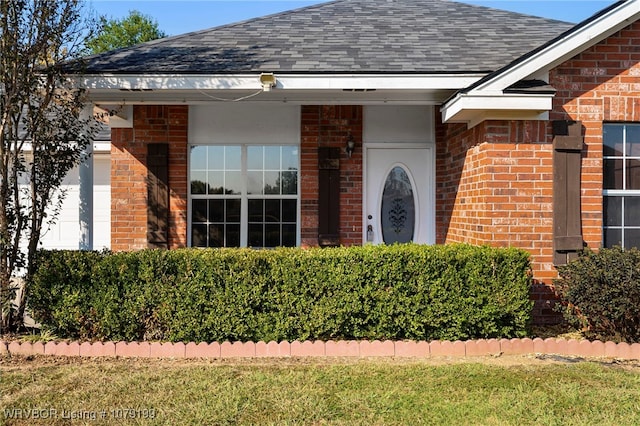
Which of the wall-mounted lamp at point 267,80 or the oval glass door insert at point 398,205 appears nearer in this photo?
the wall-mounted lamp at point 267,80

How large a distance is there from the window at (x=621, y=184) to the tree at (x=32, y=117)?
261 inches

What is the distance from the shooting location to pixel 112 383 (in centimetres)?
432

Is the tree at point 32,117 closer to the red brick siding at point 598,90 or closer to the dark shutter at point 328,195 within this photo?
the dark shutter at point 328,195

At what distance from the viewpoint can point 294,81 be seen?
20.1ft

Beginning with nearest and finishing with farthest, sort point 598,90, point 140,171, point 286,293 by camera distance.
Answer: point 286,293, point 598,90, point 140,171

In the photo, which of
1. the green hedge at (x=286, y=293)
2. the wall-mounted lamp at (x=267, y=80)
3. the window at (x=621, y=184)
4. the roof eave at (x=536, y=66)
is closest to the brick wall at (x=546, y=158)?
the window at (x=621, y=184)

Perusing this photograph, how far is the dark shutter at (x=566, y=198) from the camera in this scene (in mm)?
5898

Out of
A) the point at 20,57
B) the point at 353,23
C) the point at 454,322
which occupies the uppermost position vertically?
the point at 353,23

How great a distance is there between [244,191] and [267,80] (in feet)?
7.95

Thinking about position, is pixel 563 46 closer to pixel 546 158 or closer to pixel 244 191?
pixel 546 158

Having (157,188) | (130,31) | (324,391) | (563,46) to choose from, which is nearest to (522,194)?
(563,46)

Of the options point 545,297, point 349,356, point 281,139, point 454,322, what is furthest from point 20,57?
point 545,297

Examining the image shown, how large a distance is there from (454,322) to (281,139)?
13.3 feet

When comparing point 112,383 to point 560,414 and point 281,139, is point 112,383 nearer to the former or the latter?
point 560,414
